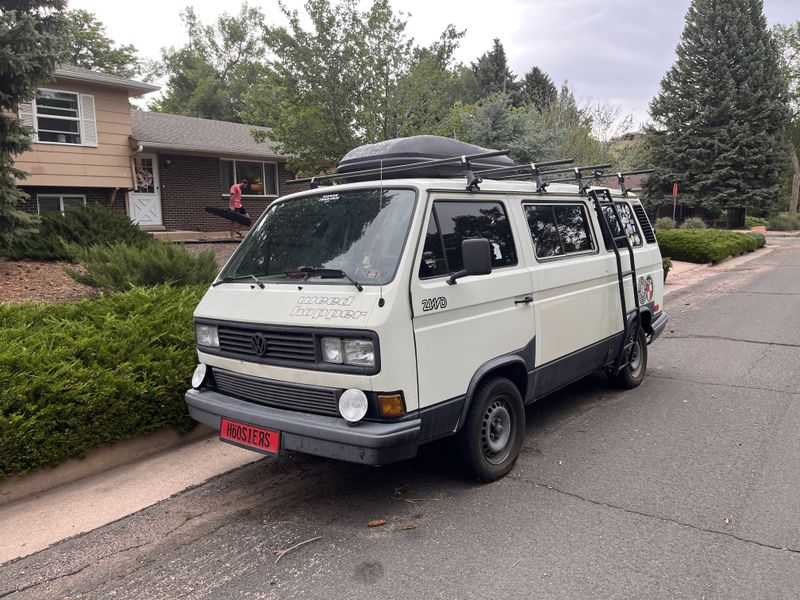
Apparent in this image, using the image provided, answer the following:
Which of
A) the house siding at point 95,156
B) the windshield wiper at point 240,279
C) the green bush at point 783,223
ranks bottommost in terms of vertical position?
the windshield wiper at point 240,279

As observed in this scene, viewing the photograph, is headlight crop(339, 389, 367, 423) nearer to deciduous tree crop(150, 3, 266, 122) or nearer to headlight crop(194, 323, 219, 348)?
headlight crop(194, 323, 219, 348)

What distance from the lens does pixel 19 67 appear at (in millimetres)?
8828

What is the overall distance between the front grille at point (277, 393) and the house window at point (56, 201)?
1456cm

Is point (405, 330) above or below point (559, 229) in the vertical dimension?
below

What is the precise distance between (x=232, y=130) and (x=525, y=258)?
67.6ft

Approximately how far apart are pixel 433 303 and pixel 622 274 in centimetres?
285

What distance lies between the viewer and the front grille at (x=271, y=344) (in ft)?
11.5

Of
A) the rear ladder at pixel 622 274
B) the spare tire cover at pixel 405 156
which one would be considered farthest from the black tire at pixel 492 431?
the rear ladder at pixel 622 274

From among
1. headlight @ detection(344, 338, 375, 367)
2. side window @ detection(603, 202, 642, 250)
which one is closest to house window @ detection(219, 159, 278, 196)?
side window @ detection(603, 202, 642, 250)

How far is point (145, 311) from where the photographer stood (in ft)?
18.3

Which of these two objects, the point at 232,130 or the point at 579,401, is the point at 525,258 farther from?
the point at 232,130

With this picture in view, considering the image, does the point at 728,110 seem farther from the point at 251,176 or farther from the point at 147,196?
the point at 147,196

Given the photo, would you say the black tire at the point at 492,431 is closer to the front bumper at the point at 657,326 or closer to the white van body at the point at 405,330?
the white van body at the point at 405,330

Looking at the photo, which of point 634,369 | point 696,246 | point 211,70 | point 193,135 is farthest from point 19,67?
point 211,70
